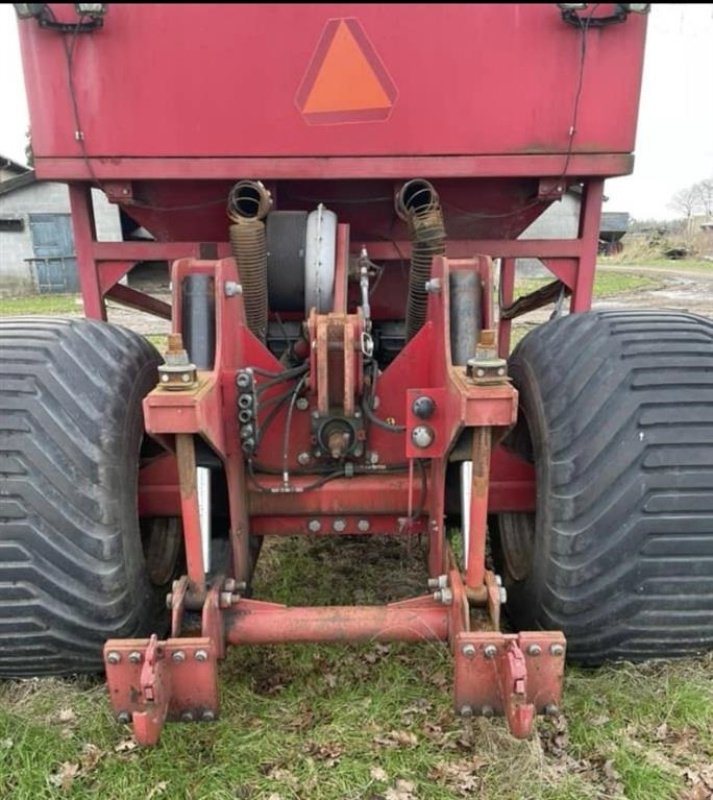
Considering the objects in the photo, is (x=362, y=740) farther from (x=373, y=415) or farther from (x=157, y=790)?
(x=373, y=415)

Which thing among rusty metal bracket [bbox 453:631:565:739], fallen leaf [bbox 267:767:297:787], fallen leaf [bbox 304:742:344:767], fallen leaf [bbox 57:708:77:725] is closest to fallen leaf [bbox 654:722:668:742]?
rusty metal bracket [bbox 453:631:565:739]

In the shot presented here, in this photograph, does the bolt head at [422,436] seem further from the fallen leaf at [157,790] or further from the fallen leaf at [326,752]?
the fallen leaf at [157,790]

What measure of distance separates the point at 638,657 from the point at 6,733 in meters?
2.02

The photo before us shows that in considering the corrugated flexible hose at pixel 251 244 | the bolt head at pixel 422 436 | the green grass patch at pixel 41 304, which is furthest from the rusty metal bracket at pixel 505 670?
the green grass patch at pixel 41 304

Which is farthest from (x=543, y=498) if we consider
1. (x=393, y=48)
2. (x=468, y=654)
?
(x=393, y=48)

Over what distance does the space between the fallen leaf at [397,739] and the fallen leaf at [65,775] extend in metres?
0.91

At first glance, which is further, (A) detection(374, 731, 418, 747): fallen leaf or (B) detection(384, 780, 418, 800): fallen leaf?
(A) detection(374, 731, 418, 747): fallen leaf

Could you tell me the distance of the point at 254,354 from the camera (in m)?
2.61

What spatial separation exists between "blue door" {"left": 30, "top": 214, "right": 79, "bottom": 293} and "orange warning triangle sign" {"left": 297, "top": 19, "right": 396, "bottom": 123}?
2481 centimetres

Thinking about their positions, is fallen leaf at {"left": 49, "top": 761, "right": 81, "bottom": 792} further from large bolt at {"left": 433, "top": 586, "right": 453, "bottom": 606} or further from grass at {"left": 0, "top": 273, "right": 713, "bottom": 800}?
large bolt at {"left": 433, "top": 586, "right": 453, "bottom": 606}

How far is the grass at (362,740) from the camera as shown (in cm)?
223

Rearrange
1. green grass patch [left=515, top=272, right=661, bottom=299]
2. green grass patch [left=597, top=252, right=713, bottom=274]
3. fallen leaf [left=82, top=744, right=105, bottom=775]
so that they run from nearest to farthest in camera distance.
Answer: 1. fallen leaf [left=82, top=744, right=105, bottom=775]
2. green grass patch [left=515, top=272, right=661, bottom=299]
3. green grass patch [left=597, top=252, right=713, bottom=274]

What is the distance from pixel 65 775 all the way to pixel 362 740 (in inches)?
35.2

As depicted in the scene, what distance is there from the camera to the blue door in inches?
1016
